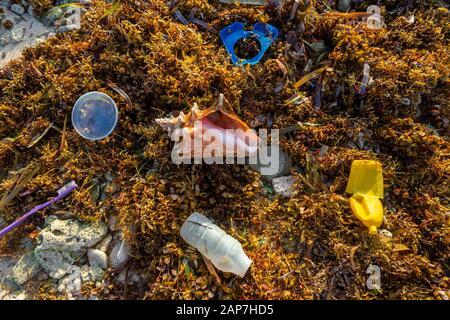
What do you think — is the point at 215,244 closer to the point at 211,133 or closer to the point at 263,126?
the point at 211,133

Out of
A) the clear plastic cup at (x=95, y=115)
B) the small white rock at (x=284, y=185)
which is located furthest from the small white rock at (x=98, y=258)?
the small white rock at (x=284, y=185)

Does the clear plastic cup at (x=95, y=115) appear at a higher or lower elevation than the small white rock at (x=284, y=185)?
higher

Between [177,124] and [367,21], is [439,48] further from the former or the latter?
[177,124]

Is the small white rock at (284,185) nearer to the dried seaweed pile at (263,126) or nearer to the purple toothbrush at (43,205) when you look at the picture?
the dried seaweed pile at (263,126)

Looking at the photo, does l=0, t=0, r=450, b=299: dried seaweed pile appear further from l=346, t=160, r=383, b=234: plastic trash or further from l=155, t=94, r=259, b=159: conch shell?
l=155, t=94, r=259, b=159: conch shell

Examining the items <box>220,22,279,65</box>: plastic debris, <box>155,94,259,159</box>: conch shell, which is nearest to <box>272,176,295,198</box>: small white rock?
<box>155,94,259,159</box>: conch shell

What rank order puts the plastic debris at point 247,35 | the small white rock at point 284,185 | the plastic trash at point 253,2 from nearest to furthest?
the small white rock at point 284,185 < the plastic debris at point 247,35 < the plastic trash at point 253,2

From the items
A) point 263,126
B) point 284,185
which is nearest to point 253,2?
point 263,126

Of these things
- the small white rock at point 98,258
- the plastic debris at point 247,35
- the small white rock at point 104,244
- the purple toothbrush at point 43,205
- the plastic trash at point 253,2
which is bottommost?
Answer: the small white rock at point 98,258
